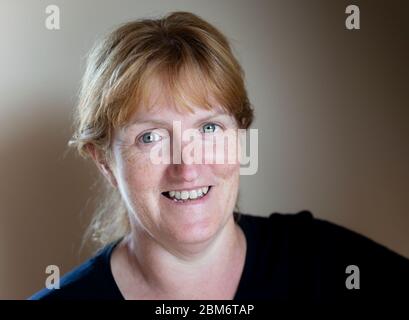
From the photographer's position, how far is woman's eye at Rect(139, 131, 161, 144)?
33.4 inches

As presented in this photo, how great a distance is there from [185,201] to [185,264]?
0.51ft

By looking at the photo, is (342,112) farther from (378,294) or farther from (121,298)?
(121,298)

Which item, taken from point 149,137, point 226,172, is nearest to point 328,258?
point 226,172

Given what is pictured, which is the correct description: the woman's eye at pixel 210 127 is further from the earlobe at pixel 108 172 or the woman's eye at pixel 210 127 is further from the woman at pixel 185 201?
the earlobe at pixel 108 172

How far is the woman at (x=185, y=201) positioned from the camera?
0.84 metres

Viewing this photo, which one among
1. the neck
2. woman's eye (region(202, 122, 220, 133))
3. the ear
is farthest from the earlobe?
woman's eye (region(202, 122, 220, 133))

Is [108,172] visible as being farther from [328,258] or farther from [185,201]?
[328,258]

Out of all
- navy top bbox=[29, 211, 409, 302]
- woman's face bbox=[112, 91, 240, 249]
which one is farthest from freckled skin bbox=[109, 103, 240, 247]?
navy top bbox=[29, 211, 409, 302]

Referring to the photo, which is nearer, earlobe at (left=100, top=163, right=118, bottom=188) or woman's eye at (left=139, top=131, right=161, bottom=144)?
woman's eye at (left=139, top=131, right=161, bottom=144)

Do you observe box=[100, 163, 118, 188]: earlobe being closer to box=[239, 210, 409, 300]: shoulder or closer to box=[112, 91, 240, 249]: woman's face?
box=[112, 91, 240, 249]: woman's face

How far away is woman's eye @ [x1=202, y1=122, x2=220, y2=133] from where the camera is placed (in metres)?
0.86

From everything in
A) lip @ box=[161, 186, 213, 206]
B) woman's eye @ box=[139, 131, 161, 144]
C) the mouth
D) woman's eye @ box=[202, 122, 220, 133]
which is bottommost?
lip @ box=[161, 186, 213, 206]

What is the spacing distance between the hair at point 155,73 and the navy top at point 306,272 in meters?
0.24

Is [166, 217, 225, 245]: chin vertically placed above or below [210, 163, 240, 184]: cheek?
below
